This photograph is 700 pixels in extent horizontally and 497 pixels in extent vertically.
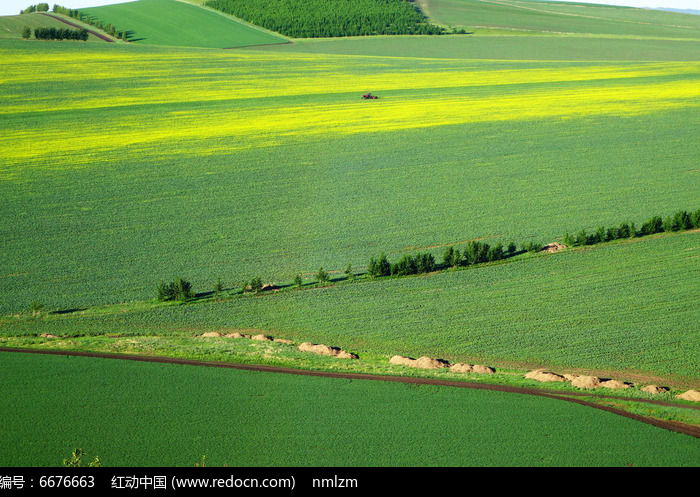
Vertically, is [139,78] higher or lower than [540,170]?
higher

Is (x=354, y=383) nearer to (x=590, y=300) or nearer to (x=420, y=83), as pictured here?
(x=590, y=300)

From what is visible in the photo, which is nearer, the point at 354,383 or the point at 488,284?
the point at 354,383

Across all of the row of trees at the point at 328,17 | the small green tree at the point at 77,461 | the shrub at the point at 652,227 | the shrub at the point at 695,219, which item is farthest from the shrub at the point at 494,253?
the row of trees at the point at 328,17

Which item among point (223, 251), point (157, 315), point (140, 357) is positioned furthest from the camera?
point (223, 251)

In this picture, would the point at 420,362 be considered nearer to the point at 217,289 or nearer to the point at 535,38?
the point at 217,289

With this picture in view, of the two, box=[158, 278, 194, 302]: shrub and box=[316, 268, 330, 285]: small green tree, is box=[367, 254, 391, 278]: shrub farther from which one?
box=[158, 278, 194, 302]: shrub

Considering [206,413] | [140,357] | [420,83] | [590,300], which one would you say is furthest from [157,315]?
[420,83]

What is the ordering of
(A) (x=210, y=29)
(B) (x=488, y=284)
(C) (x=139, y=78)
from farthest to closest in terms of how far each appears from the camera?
(A) (x=210, y=29) < (C) (x=139, y=78) < (B) (x=488, y=284)
